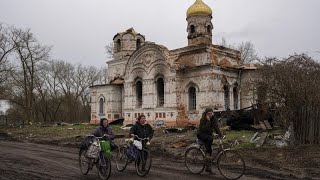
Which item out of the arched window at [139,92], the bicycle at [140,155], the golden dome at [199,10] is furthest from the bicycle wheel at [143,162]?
the golden dome at [199,10]

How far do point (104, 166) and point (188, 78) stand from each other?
22.1 metres

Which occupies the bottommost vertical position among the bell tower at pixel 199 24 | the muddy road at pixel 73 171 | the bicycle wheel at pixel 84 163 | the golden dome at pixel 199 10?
the muddy road at pixel 73 171

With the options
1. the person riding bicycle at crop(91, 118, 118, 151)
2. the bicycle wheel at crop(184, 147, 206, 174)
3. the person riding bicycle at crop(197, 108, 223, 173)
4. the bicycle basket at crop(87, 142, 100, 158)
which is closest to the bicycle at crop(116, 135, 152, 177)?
the person riding bicycle at crop(91, 118, 118, 151)

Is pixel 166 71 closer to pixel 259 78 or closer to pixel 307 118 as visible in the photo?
pixel 259 78

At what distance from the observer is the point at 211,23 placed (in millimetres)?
34719

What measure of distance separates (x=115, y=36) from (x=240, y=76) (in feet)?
52.8

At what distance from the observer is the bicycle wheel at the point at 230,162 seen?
10.4 metres

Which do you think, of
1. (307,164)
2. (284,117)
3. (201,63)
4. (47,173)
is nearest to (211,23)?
(201,63)

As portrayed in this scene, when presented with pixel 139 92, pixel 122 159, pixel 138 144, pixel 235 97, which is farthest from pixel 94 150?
pixel 139 92

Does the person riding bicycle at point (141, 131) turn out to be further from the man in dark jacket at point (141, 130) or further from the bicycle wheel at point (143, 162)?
the bicycle wheel at point (143, 162)

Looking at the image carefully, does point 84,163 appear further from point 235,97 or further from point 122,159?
point 235,97

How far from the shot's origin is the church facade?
30.7 metres

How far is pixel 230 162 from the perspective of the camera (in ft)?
34.9

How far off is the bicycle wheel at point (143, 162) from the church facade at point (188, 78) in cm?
1965
